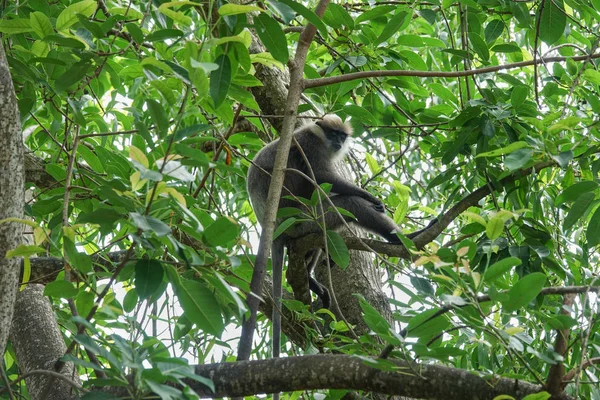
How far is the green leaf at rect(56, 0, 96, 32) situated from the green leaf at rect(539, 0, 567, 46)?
1.67 metres

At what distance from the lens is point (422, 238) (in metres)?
3.04

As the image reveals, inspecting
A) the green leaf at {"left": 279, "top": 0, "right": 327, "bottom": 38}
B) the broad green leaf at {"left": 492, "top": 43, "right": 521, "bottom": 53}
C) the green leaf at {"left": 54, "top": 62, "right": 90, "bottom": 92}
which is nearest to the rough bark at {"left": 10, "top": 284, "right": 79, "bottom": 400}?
the green leaf at {"left": 54, "top": 62, "right": 90, "bottom": 92}

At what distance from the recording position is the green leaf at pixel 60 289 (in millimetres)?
1766

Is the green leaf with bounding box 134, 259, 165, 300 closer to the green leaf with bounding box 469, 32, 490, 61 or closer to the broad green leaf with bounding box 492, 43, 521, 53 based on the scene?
the green leaf with bounding box 469, 32, 490, 61

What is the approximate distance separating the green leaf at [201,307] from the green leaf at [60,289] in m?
0.29

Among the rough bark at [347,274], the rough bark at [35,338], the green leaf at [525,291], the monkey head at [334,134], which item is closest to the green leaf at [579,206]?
the green leaf at [525,291]

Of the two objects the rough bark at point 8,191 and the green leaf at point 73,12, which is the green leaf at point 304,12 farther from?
the rough bark at point 8,191

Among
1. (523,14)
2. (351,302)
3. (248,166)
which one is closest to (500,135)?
(523,14)

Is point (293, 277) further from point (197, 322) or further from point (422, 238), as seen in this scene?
point (197, 322)

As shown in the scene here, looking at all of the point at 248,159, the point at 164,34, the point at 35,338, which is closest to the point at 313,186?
the point at 248,159

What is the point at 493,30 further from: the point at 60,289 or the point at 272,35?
the point at 60,289

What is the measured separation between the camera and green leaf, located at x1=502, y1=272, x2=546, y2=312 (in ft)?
5.26

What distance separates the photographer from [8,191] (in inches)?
71.7

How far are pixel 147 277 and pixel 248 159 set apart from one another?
133cm
